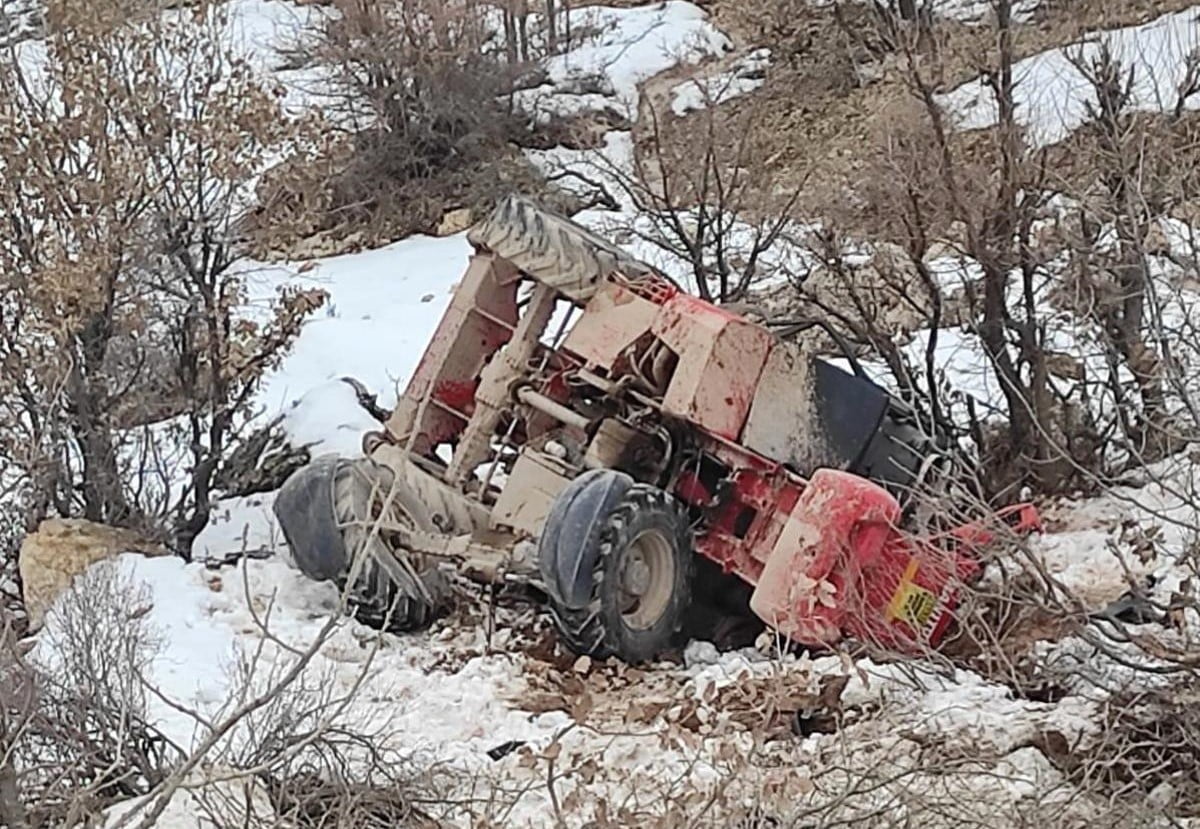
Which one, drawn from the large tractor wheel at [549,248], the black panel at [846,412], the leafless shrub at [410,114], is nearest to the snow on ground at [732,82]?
the leafless shrub at [410,114]

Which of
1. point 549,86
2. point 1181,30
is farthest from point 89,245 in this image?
point 549,86

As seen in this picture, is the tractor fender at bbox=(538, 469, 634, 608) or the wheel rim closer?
the tractor fender at bbox=(538, 469, 634, 608)

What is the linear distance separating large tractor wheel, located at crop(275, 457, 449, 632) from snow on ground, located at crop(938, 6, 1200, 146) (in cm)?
463

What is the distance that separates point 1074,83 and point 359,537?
30.7 feet

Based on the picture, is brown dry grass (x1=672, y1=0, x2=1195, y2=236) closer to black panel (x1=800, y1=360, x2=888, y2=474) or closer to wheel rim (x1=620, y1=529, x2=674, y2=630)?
black panel (x1=800, y1=360, x2=888, y2=474)

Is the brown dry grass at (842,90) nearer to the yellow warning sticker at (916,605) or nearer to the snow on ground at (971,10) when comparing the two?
the snow on ground at (971,10)

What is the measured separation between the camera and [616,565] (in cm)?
756

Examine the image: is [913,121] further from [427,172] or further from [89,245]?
[427,172]

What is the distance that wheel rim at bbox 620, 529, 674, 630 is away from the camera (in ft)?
25.4

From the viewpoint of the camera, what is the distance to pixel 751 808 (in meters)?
5.42

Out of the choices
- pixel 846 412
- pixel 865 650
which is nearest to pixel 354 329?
pixel 846 412

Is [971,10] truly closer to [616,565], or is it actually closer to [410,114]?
[410,114]

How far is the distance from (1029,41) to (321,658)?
35.4ft

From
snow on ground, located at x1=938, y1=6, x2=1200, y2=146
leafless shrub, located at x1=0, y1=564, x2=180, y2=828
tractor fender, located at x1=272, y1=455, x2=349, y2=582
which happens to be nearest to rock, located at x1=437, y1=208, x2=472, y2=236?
snow on ground, located at x1=938, y1=6, x2=1200, y2=146
